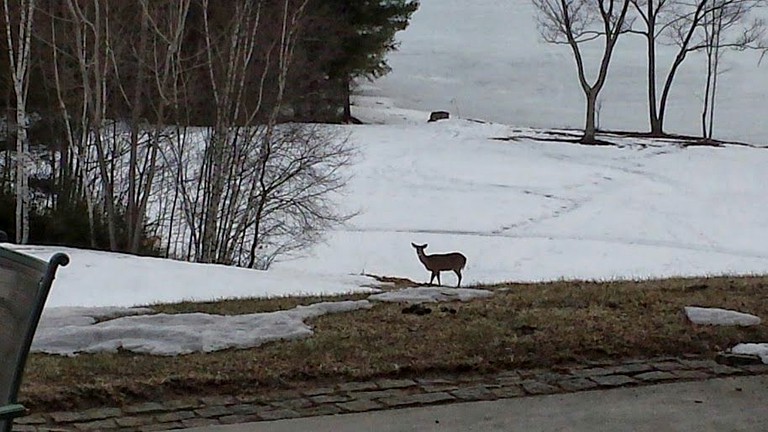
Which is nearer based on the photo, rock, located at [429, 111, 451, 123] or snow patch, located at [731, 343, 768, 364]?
snow patch, located at [731, 343, 768, 364]

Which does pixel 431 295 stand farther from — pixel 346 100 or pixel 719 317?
pixel 346 100

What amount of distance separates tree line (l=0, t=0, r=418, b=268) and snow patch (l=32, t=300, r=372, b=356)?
29.1 ft

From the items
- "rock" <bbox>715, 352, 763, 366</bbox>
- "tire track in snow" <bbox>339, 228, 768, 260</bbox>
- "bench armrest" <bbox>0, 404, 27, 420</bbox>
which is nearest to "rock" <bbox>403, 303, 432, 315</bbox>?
"rock" <bbox>715, 352, 763, 366</bbox>

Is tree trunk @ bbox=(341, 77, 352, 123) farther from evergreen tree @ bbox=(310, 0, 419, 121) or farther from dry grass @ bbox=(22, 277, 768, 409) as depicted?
dry grass @ bbox=(22, 277, 768, 409)

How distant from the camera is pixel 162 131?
1659 centimetres

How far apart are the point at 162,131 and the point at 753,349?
1227cm

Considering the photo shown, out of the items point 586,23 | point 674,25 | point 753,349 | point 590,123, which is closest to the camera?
point 753,349

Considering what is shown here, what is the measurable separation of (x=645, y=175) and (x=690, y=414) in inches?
940

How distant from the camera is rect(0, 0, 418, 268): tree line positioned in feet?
50.6

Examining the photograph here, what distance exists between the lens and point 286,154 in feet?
59.9

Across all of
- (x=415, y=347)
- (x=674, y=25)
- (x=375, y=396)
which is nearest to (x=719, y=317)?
(x=415, y=347)

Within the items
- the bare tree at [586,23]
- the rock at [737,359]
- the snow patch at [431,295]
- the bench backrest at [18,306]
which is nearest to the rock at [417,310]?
the snow patch at [431,295]

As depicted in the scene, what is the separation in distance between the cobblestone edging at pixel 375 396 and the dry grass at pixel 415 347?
109 mm

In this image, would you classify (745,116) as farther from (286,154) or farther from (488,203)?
(286,154)
